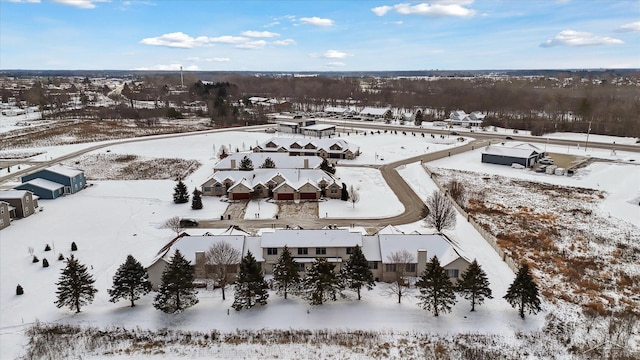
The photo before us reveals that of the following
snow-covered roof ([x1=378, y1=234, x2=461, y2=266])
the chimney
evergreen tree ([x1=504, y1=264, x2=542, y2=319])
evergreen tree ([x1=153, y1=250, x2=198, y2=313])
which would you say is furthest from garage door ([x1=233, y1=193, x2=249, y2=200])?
evergreen tree ([x1=504, y1=264, x2=542, y2=319])

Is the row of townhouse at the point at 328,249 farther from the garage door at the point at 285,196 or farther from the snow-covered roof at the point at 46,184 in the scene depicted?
the snow-covered roof at the point at 46,184

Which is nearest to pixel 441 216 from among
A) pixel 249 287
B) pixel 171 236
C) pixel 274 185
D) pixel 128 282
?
pixel 249 287

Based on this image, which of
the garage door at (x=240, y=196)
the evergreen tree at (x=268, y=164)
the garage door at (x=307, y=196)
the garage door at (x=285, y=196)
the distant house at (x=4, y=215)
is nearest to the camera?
the distant house at (x=4, y=215)

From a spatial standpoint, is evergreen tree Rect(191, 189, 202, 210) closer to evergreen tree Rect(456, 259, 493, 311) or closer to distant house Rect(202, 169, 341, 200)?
distant house Rect(202, 169, 341, 200)

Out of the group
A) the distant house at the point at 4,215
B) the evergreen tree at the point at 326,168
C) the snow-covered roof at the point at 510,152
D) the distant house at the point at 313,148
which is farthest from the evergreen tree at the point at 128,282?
the snow-covered roof at the point at 510,152

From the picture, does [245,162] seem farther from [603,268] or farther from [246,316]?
[603,268]

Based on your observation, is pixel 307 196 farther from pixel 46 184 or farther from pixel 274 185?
pixel 46 184
